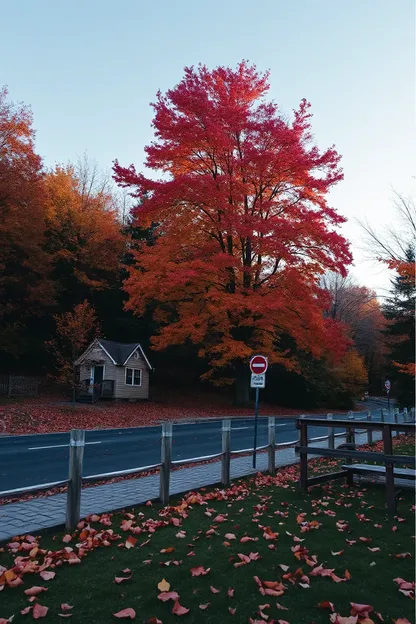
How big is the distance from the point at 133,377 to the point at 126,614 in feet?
103

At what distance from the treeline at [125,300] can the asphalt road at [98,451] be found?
9.10 m

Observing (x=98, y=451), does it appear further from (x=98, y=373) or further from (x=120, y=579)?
(x=98, y=373)

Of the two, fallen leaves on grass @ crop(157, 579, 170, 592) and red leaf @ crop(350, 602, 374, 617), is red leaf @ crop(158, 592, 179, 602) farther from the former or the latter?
red leaf @ crop(350, 602, 374, 617)

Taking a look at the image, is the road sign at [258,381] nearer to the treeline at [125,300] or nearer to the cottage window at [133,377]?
the treeline at [125,300]

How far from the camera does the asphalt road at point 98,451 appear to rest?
9492 millimetres

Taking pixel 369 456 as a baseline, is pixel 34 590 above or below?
below

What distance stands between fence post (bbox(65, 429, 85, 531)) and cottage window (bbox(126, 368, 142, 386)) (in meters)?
28.5

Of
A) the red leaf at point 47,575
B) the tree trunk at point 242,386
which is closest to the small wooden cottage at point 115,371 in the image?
the tree trunk at point 242,386

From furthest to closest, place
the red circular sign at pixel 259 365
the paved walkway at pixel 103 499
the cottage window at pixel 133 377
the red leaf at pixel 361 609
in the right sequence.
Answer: the cottage window at pixel 133 377 → the red circular sign at pixel 259 365 → the paved walkway at pixel 103 499 → the red leaf at pixel 361 609

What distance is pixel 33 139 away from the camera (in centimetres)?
3316

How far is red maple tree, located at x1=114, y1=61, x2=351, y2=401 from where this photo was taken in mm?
25141

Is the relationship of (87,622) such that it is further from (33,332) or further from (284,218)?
(33,332)

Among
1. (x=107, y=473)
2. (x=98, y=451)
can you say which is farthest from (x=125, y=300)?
(x=107, y=473)

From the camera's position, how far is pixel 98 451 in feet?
40.9
